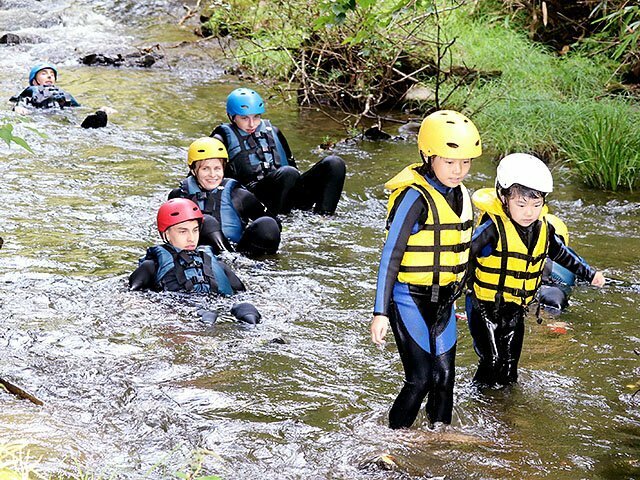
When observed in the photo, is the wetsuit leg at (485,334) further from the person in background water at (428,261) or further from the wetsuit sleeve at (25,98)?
the wetsuit sleeve at (25,98)

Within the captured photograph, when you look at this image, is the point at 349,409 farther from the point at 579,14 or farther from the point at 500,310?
the point at 579,14

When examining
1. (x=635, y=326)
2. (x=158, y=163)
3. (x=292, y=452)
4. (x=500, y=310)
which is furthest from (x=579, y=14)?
(x=292, y=452)

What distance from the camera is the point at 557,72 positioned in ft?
39.7

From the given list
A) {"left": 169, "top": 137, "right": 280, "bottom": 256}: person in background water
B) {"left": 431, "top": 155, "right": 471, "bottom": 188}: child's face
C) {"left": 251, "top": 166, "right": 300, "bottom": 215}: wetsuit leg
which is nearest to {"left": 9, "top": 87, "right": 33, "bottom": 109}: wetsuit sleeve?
{"left": 251, "top": 166, "right": 300, "bottom": 215}: wetsuit leg

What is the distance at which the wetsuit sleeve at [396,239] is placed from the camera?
4.05m

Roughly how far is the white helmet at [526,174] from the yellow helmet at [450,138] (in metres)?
0.38

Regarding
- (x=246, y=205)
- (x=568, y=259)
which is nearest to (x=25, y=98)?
(x=246, y=205)

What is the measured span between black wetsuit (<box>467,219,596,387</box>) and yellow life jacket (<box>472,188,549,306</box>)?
27mm

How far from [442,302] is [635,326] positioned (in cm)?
224

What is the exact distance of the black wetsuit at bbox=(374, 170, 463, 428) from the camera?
4105mm

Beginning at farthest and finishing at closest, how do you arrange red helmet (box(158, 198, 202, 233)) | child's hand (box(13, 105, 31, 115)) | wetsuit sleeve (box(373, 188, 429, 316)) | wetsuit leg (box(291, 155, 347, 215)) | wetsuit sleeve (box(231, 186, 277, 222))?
child's hand (box(13, 105, 31, 115)) < wetsuit leg (box(291, 155, 347, 215)) < wetsuit sleeve (box(231, 186, 277, 222)) < red helmet (box(158, 198, 202, 233)) < wetsuit sleeve (box(373, 188, 429, 316))

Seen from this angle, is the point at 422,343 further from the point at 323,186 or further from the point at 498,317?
the point at 323,186

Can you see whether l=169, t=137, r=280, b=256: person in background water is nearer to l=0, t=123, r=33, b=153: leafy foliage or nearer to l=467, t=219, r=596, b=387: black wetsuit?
l=467, t=219, r=596, b=387: black wetsuit

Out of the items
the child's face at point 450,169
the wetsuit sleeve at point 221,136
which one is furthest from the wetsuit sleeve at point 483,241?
the wetsuit sleeve at point 221,136
